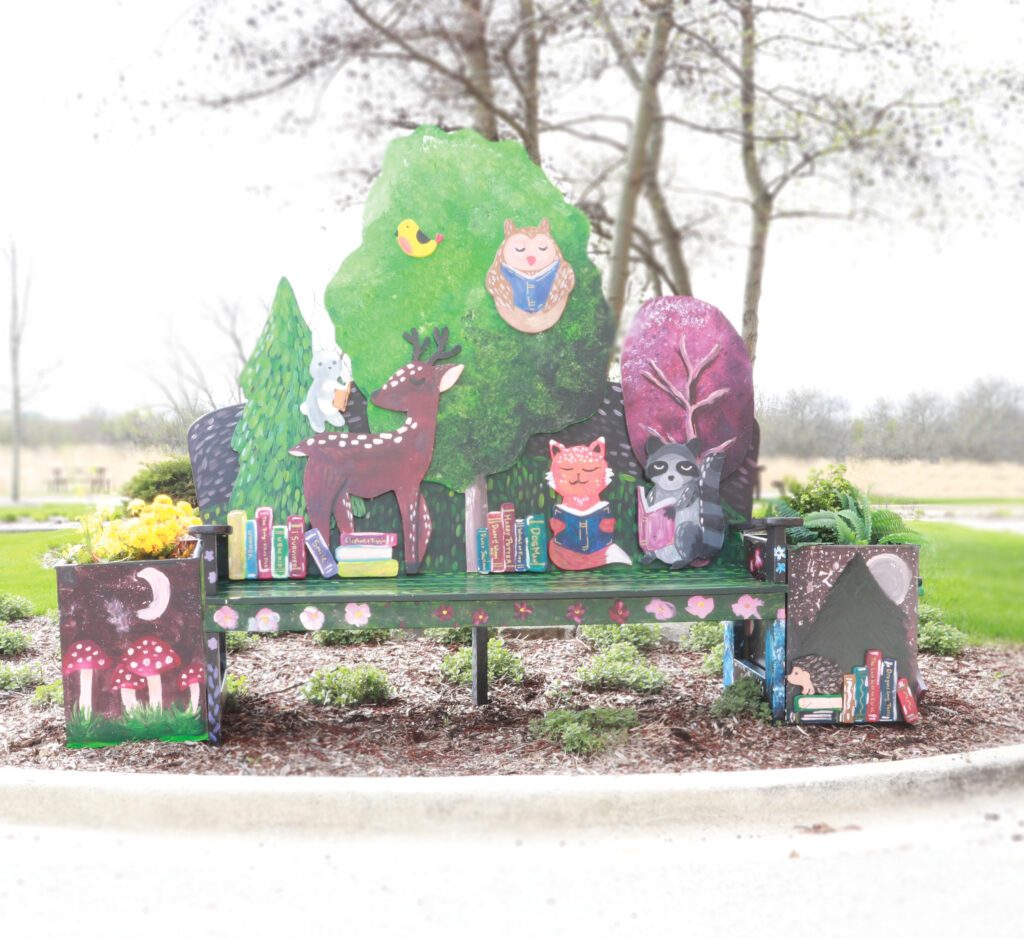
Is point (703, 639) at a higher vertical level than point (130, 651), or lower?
lower

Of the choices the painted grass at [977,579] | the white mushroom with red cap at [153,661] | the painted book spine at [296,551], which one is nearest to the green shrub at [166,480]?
the painted book spine at [296,551]

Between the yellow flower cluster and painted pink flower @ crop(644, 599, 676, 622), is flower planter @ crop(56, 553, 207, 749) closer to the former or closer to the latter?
the yellow flower cluster

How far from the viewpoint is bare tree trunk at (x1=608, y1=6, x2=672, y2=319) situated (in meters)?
9.91

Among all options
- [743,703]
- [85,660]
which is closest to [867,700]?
[743,703]

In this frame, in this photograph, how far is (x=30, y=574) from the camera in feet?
21.3

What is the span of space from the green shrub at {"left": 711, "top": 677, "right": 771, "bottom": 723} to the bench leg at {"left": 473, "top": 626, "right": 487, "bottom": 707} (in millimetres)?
1133

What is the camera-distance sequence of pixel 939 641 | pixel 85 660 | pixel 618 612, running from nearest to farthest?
pixel 85 660
pixel 618 612
pixel 939 641

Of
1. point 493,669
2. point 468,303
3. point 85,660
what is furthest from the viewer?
point 493,669

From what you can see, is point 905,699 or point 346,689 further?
point 346,689

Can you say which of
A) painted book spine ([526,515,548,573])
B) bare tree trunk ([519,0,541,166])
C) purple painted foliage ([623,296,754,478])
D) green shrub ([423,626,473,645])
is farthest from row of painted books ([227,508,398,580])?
bare tree trunk ([519,0,541,166])

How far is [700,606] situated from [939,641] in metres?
2.70

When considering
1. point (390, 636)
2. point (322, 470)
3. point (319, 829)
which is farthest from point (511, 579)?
point (390, 636)

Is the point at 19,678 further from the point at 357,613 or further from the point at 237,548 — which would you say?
the point at 357,613

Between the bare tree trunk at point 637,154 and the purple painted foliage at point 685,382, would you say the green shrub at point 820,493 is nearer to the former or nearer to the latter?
the purple painted foliage at point 685,382
